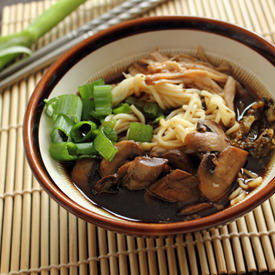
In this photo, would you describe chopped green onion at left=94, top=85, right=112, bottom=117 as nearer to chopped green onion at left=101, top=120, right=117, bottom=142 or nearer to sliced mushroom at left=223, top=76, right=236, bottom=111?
chopped green onion at left=101, top=120, right=117, bottom=142

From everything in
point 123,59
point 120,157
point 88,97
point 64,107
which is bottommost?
point 120,157

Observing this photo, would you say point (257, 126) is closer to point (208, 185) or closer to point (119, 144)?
point (208, 185)

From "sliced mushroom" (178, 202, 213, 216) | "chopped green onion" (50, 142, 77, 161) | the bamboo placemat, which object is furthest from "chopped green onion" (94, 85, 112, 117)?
"sliced mushroom" (178, 202, 213, 216)

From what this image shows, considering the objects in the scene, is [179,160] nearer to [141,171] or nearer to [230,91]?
[141,171]

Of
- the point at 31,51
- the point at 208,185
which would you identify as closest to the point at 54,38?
the point at 31,51

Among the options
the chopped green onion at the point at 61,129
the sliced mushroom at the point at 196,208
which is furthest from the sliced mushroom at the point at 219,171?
the chopped green onion at the point at 61,129

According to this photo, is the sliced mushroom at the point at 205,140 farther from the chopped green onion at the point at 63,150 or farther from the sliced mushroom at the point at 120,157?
the chopped green onion at the point at 63,150

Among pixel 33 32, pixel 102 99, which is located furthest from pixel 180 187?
pixel 33 32
